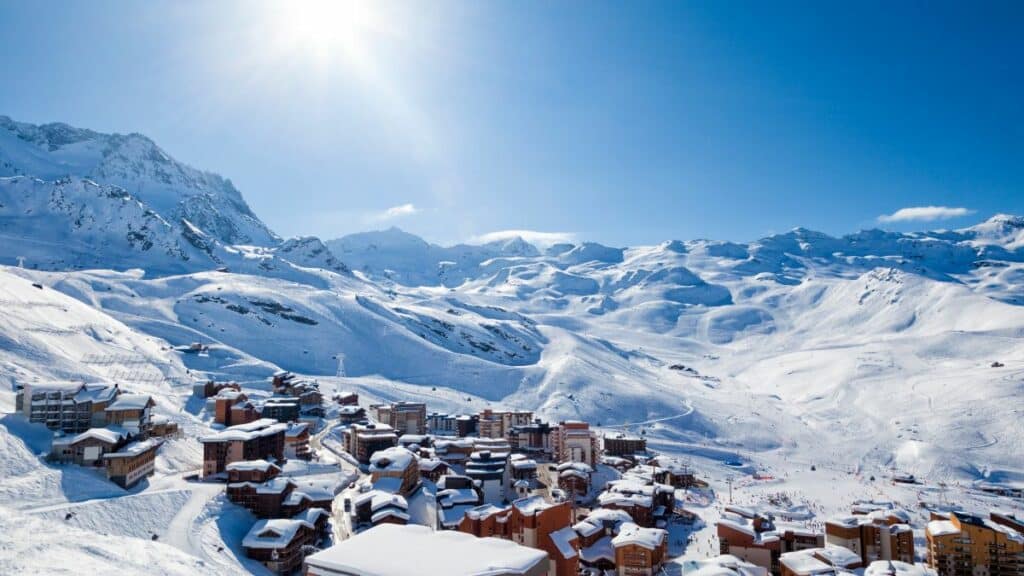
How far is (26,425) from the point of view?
1722 inches

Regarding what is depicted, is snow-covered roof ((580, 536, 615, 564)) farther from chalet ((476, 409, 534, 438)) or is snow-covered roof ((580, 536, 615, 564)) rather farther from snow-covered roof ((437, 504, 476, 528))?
chalet ((476, 409, 534, 438))

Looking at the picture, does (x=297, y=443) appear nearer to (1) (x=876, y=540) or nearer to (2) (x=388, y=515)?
(2) (x=388, y=515)

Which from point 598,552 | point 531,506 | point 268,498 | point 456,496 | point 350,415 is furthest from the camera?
point 350,415

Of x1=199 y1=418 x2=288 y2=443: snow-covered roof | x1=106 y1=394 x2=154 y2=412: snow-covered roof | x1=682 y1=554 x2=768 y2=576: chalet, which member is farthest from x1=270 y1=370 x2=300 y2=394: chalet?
x1=682 y1=554 x2=768 y2=576: chalet

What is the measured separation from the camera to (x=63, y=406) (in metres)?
45.8

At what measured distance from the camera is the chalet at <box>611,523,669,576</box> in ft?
141

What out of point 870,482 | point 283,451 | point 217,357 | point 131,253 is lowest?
point 870,482

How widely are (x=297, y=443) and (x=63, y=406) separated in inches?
796

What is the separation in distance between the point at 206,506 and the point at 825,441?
96.4 m

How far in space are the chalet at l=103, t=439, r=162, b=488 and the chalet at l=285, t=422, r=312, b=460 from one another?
52.5 ft

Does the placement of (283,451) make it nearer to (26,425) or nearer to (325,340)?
(26,425)

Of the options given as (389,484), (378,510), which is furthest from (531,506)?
(389,484)

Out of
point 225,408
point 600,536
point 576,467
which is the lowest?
point 600,536

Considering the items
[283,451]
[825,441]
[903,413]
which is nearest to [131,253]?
[283,451]
